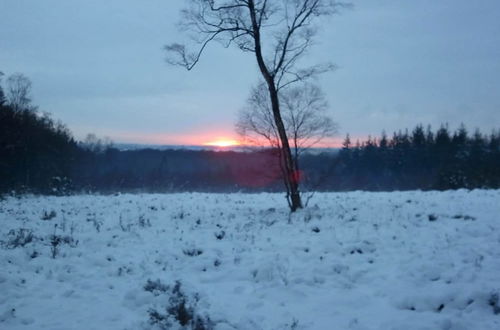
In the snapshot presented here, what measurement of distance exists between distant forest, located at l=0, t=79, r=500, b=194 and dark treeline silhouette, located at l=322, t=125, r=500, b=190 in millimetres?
161

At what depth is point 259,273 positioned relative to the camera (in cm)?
862

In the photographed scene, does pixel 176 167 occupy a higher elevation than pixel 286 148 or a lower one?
higher

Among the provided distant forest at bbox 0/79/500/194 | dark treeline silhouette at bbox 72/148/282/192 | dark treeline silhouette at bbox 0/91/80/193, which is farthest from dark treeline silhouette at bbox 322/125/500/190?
dark treeline silhouette at bbox 0/91/80/193

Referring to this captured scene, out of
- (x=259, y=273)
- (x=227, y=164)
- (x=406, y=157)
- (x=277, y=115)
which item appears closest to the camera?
(x=259, y=273)

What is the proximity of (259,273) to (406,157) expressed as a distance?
77692 mm

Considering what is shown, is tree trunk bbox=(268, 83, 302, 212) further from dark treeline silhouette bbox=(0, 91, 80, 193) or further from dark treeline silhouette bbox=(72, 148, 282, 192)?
dark treeline silhouette bbox=(72, 148, 282, 192)

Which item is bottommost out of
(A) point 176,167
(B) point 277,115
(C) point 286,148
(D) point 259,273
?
(D) point 259,273

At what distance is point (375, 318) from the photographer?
21.8 ft

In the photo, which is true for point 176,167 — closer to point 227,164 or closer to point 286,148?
point 227,164

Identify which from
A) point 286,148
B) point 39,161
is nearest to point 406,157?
point 39,161

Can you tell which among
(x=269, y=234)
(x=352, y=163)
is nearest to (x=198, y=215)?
(x=269, y=234)

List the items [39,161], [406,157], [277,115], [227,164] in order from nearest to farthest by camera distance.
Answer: [277,115]
[39,161]
[406,157]
[227,164]

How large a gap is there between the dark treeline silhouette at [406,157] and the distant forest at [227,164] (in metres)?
0.16

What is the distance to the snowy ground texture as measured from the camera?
6.66 meters
